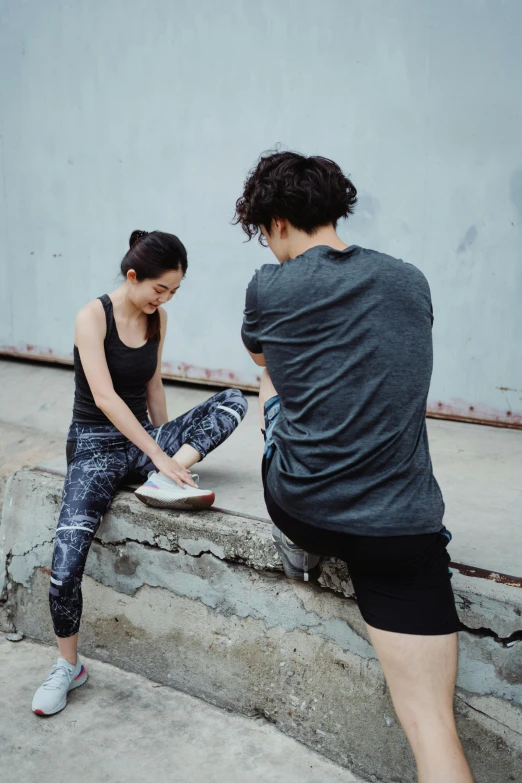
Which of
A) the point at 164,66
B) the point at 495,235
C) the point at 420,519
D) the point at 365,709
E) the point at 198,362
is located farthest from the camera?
the point at 198,362

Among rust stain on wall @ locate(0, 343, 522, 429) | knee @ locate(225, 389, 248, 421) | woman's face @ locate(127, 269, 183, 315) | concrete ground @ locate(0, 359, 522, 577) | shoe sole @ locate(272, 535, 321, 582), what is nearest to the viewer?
shoe sole @ locate(272, 535, 321, 582)

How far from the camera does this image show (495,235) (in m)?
3.22

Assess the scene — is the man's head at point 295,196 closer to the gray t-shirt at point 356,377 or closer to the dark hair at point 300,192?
the dark hair at point 300,192

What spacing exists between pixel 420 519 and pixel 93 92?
3406mm

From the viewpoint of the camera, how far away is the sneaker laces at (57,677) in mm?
2455

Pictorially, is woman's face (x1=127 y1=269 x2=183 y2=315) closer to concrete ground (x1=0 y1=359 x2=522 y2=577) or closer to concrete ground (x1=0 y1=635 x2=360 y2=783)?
concrete ground (x1=0 y1=359 x2=522 y2=577)

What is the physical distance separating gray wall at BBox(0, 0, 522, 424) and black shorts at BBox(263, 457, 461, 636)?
189 centimetres

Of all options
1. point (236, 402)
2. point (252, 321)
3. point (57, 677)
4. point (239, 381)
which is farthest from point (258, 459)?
point (252, 321)

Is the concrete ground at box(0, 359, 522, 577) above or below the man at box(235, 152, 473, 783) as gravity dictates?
below

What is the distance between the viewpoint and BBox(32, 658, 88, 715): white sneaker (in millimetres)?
2402

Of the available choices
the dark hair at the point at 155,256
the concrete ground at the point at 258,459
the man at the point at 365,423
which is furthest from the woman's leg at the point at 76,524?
the man at the point at 365,423

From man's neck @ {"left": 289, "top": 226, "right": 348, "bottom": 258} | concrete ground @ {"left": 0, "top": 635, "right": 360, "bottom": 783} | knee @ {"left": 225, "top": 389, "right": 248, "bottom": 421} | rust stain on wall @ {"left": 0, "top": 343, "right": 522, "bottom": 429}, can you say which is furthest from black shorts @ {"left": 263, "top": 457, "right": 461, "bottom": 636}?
rust stain on wall @ {"left": 0, "top": 343, "right": 522, "bottom": 429}

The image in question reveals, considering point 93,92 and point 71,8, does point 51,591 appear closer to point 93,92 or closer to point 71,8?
point 93,92

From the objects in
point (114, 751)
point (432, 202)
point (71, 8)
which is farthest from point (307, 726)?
point (71, 8)
